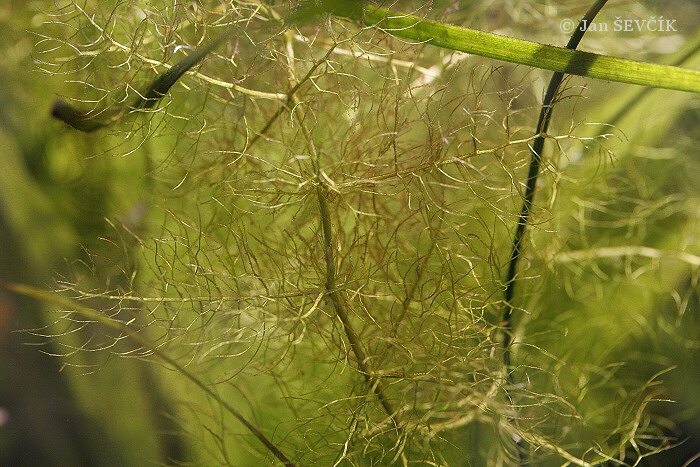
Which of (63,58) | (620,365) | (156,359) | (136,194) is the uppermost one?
(63,58)

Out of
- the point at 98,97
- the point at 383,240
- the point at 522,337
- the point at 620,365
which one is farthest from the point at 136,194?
Answer: the point at 620,365

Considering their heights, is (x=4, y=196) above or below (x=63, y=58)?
below

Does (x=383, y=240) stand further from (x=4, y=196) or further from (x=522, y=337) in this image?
(x=4, y=196)

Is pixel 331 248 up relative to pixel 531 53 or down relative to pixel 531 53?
down

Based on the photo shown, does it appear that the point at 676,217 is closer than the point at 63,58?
No

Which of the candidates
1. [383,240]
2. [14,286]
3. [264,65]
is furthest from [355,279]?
[14,286]

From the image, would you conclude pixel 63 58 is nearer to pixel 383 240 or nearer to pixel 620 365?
pixel 383 240
